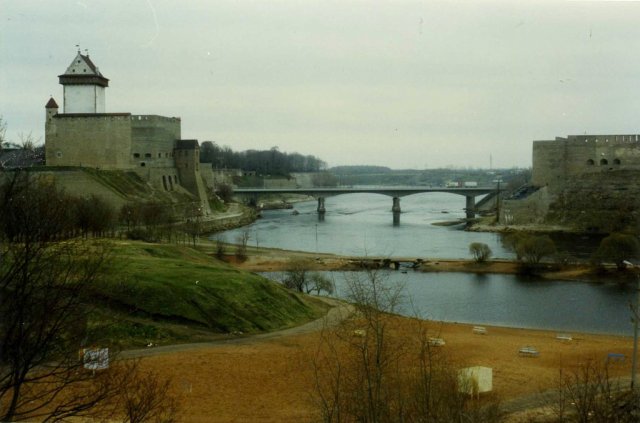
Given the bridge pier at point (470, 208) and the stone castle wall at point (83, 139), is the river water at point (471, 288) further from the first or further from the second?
the bridge pier at point (470, 208)

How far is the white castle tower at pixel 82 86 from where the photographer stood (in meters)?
28.9

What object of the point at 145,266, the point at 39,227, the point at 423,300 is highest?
the point at 39,227

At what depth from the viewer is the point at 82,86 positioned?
29328 millimetres

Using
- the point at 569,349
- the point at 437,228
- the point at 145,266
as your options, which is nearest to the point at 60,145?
the point at 437,228

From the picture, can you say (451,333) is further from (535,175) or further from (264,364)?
(535,175)

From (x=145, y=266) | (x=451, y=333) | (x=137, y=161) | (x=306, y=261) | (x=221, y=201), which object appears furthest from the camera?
(x=221, y=201)

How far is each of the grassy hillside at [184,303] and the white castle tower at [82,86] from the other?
16.6 m

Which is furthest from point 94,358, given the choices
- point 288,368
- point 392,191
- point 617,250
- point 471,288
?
point 392,191

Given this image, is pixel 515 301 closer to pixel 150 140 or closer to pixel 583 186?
pixel 583 186

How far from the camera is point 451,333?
1190 centimetres

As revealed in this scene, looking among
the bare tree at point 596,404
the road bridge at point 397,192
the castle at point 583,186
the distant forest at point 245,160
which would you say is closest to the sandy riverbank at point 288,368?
the bare tree at point 596,404

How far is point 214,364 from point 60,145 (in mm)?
21901

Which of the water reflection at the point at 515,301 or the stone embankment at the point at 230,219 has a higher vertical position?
the stone embankment at the point at 230,219

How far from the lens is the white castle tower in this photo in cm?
2892
